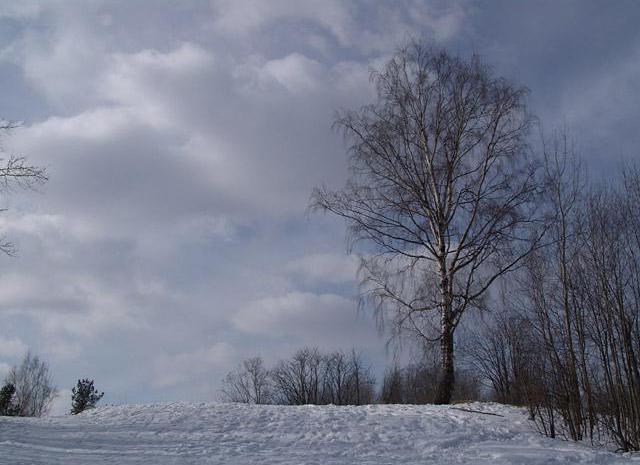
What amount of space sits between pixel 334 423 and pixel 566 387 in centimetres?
504

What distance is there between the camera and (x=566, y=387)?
12.0 m

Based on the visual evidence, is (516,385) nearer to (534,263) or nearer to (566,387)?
(566,387)

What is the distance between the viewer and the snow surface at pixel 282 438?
9664 mm

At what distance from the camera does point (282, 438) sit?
11.0m

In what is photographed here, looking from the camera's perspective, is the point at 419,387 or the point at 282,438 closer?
the point at 282,438

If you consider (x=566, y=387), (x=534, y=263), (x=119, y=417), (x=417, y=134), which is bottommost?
(x=119, y=417)

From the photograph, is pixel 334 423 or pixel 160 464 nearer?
pixel 160 464

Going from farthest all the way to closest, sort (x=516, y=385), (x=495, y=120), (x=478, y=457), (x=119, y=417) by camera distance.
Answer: (x=495, y=120) → (x=516, y=385) → (x=119, y=417) → (x=478, y=457)

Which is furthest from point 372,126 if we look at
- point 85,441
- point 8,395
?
point 8,395

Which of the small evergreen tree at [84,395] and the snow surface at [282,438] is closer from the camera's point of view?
the snow surface at [282,438]

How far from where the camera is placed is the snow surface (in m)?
9.66

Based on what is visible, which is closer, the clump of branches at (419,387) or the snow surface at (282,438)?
the snow surface at (282,438)

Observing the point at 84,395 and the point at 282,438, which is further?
the point at 84,395

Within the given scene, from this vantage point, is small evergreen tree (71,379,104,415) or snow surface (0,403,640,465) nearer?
snow surface (0,403,640,465)
